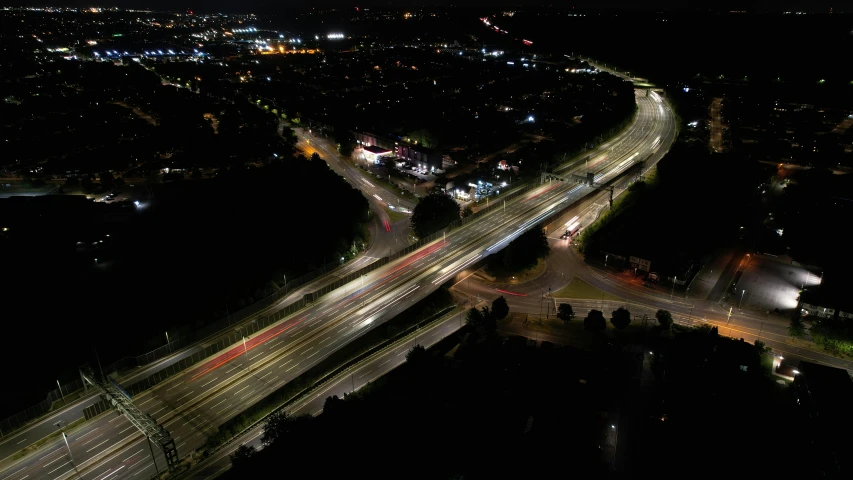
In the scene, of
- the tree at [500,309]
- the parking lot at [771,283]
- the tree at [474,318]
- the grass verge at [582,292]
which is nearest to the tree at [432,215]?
the grass verge at [582,292]

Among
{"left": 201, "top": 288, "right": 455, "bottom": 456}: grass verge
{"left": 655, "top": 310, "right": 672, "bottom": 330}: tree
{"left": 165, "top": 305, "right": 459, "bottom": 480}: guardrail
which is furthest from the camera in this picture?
{"left": 655, "top": 310, "right": 672, "bottom": 330}: tree

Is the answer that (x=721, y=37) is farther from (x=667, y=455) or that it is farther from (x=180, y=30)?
(x=180, y=30)

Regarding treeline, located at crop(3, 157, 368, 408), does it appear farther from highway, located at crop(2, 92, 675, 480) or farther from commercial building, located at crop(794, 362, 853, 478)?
commercial building, located at crop(794, 362, 853, 478)

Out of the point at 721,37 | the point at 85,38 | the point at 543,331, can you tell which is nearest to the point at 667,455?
the point at 543,331

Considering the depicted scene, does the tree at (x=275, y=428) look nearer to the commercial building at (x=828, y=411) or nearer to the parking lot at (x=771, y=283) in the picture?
the commercial building at (x=828, y=411)

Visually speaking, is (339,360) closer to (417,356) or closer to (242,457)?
(417,356)

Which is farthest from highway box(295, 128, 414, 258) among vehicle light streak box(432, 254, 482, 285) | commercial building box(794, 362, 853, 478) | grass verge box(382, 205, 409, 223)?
commercial building box(794, 362, 853, 478)
